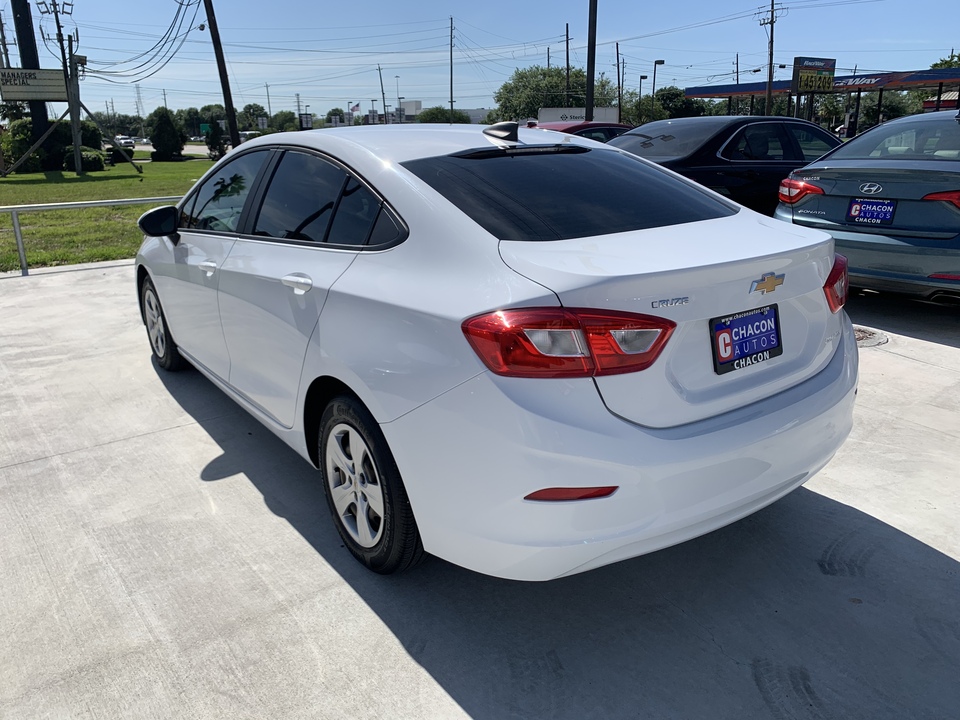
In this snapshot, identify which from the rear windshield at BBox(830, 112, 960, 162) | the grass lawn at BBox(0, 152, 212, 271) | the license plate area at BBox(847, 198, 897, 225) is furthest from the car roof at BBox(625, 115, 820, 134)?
the grass lawn at BBox(0, 152, 212, 271)

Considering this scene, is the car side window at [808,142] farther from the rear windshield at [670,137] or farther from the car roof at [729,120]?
the rear windshield at [670,137]

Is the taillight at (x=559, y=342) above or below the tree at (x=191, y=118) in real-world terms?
below

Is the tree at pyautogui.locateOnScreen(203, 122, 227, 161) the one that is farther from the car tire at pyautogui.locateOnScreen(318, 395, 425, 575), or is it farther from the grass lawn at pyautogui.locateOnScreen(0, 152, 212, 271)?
the car tire at pyautogui.locateOnScreen(318, 395, 425, 575)

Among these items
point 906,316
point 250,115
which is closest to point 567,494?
point 906,316

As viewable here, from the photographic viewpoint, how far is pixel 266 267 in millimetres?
3152

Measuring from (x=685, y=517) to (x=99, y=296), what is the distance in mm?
6992

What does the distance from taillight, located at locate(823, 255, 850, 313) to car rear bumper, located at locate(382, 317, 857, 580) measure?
49cm

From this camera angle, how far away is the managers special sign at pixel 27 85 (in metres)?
39.1

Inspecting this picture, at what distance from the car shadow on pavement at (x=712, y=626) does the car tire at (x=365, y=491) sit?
0.14 metres

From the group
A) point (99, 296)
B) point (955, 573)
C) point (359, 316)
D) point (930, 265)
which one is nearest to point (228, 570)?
point (359, 316)

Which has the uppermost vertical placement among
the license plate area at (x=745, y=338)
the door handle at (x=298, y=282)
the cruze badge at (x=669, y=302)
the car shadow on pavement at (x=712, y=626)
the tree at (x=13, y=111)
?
the tree at (x=13, y=111)

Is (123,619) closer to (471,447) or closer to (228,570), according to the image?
(228,570)

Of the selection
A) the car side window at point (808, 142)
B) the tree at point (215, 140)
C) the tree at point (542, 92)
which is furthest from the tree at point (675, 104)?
the car side window at point (808, 142)

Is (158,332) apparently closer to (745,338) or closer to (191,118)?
(745,338)
